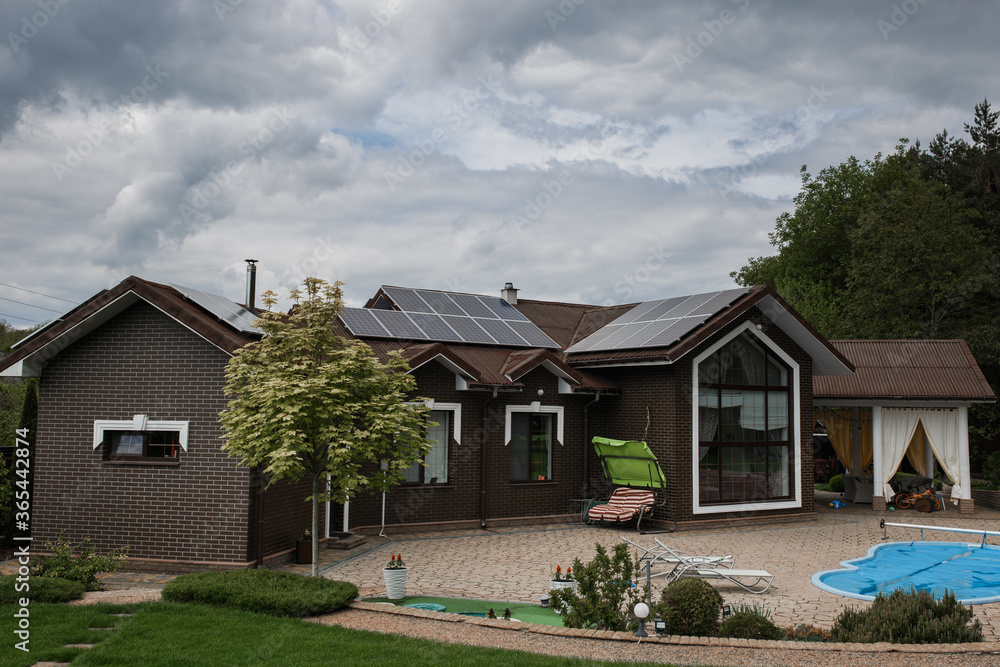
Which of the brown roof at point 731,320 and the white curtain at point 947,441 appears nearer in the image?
the brown roof at point 731,320

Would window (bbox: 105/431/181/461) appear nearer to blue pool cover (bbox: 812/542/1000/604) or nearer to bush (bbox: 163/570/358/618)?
bush (bbox: 163/570/358/618)

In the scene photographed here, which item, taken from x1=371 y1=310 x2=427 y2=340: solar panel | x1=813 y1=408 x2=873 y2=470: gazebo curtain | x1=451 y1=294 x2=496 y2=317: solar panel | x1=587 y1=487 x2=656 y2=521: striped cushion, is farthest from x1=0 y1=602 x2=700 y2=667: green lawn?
x1=813 y1=408 x2=873 y2=470: gazebo curtain

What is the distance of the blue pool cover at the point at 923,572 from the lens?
10867mm

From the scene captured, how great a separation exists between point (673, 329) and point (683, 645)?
10.3 meters

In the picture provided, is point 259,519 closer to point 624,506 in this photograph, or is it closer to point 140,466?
point 140,466

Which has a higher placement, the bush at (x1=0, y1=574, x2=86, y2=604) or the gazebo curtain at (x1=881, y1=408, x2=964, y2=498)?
the gazebo curtain at (x1=881, y1=408, x2=964, y2=498)

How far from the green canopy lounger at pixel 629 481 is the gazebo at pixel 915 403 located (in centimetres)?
672

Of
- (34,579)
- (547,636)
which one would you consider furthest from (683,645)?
(34,579)

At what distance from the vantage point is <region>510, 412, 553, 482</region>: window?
16.8 metres

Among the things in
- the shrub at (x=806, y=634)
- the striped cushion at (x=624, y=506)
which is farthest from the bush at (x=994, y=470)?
the shrub at (x=806, y=634)

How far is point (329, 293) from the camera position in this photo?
977cm

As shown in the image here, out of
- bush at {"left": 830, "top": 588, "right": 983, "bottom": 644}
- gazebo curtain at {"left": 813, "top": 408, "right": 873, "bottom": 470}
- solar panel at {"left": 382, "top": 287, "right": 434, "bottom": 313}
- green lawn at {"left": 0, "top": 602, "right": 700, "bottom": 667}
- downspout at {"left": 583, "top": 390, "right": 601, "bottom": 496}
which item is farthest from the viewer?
gazebo curtain at {"left": 813, "top": 408, "right": 873, "bottom": 470}

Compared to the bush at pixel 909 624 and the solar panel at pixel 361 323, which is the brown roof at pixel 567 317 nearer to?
the solar panel at pixel 361 323

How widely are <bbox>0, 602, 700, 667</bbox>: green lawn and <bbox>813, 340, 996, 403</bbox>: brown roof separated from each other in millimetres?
15895
